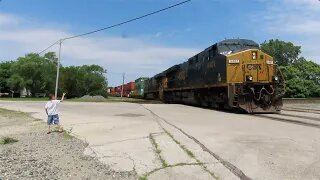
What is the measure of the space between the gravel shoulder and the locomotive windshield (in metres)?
11.9

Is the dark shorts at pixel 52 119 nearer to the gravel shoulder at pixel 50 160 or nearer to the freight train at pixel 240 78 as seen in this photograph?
the gravel shoulder at pixel 50 160

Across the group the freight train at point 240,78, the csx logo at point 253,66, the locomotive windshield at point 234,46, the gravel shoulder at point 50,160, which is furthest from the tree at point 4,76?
the gravel shoulder at point 50,160

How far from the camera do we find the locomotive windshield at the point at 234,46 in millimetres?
24156

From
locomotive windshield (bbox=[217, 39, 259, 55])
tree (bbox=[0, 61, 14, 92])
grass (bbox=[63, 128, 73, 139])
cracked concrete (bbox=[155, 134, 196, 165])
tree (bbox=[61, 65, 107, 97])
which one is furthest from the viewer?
tree (bbox=[0, 61, 14, 92])

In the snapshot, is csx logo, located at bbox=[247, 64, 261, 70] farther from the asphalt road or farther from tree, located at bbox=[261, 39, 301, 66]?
tree, located at bbox=[261, 39, 301, 66]

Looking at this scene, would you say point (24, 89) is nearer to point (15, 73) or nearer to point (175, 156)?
point (15, 73)

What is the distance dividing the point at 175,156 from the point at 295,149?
272cm

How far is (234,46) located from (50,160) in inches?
654

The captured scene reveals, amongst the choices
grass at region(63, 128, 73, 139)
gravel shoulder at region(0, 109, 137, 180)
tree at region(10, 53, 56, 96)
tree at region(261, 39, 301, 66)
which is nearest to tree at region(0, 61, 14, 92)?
tree at region(10, 53, 56, 96)

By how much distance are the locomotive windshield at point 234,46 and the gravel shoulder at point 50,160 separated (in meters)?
11.9

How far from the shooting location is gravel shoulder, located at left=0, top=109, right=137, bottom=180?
335 inches

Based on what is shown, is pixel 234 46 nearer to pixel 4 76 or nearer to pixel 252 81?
pixel 252 81

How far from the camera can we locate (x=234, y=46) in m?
24.8

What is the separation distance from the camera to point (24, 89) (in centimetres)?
11225
